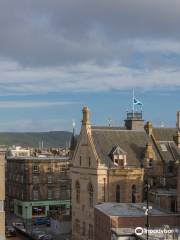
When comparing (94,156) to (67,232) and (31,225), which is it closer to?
(67,232)

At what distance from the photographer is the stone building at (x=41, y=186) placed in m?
119

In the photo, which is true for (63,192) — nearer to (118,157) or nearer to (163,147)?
(163,147)

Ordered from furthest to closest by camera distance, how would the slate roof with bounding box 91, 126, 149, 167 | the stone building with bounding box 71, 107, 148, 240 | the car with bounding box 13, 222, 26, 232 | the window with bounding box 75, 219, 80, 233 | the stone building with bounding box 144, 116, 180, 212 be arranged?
the car with bounding box 13, 222, 26, 232 < the window with bounding box 75, 219, 80, 233 < the slate roof with bounding box 91, 126, 149, 167 < the stone building with bounding box 71, 107, 148, 240 < the stone building with bounding box 144, 116, 180, 212

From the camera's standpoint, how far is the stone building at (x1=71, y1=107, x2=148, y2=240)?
80.4 meters

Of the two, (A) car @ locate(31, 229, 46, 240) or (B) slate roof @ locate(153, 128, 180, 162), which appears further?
(A) car @ locate(31, 229, 46, 240)

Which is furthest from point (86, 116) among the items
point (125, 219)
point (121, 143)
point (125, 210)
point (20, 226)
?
point (20, 226)

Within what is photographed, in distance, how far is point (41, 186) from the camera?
11969 centimetres

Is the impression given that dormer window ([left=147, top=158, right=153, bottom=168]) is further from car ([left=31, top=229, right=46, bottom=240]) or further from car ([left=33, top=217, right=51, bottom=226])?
car ([left=33, top=217, right=51, bottom=226])

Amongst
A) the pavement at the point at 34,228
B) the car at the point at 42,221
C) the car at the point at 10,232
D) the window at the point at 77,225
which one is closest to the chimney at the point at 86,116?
the window at the point at 77,225

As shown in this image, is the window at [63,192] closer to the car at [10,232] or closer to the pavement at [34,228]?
the pavement at [34,228]

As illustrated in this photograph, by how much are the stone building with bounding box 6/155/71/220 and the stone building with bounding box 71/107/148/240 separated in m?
31.8

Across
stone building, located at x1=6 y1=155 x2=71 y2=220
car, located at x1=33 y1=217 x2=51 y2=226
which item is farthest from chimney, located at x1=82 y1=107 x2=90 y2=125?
stone building, located at x1=6 y1=155 x2=71 y2=220

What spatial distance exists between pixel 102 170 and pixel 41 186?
41.9 metres

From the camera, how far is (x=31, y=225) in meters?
111
